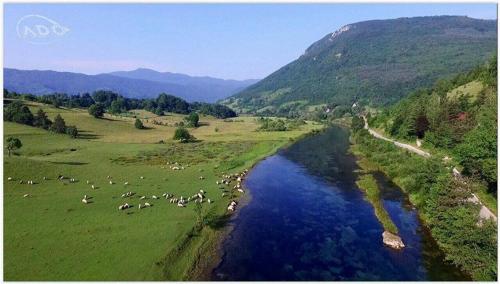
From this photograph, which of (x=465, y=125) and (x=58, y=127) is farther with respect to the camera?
(x=58, y=127)

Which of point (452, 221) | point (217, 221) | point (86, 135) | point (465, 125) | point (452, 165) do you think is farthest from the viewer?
point (86, 135)

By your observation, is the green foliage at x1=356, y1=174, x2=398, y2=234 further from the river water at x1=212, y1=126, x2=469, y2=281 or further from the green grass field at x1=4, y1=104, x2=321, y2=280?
the green grass field at x1=4, y1=104, x2=321, y2=280

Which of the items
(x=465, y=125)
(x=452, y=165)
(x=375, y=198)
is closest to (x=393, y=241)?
(x=375, y=198)

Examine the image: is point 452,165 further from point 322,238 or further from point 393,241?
point 322,238

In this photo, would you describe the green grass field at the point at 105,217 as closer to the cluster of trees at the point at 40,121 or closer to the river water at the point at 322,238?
the river water at the point at 322,238

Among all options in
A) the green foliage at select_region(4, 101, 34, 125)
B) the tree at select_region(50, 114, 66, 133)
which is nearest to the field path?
the tree at select_region(50, 114, 66, 133)

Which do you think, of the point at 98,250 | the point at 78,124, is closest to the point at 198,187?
the point at 98,250

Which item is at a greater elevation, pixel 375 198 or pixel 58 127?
pixel 58 127
